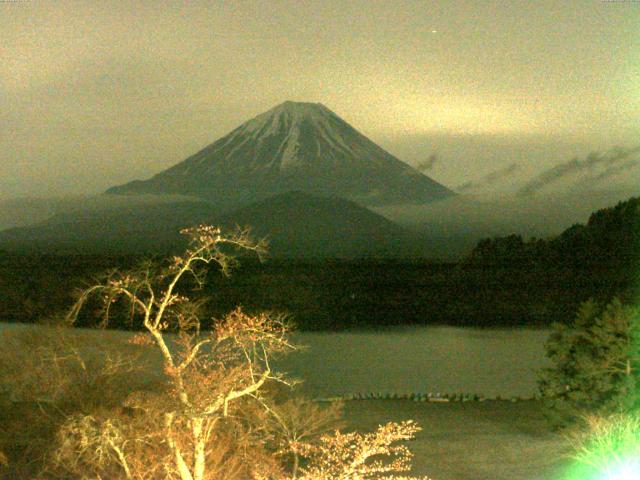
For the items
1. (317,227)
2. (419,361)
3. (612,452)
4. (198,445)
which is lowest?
(419,361)

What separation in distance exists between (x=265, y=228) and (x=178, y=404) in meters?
69.7

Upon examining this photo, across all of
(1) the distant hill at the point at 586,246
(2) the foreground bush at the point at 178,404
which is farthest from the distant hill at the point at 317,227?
(2) the foreground bush at the point at 178,404

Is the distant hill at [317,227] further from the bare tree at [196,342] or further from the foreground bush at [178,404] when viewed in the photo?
the bare tree at [196,342]

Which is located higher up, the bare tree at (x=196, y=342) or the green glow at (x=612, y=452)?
the bare tree at (x=196, y=342)

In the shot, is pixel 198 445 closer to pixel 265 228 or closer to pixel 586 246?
pixel 586 246

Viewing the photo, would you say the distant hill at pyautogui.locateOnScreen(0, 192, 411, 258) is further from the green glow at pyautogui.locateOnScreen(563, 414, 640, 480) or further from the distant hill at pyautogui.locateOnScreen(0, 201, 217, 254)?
the green glow at pyautogui.locateOnScreen(563, 414, 640, 480)

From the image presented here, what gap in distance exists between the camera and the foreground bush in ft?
19.9

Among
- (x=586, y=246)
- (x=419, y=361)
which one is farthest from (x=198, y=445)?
(x=586, y=246)

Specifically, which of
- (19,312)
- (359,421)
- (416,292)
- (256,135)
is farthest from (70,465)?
(256,135)

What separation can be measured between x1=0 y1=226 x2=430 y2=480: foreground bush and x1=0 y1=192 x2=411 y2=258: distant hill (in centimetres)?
5648

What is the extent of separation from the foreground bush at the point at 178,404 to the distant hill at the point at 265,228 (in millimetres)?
56482

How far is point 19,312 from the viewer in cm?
3494

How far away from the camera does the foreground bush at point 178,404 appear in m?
6.05

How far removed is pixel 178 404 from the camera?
20.5 ft
